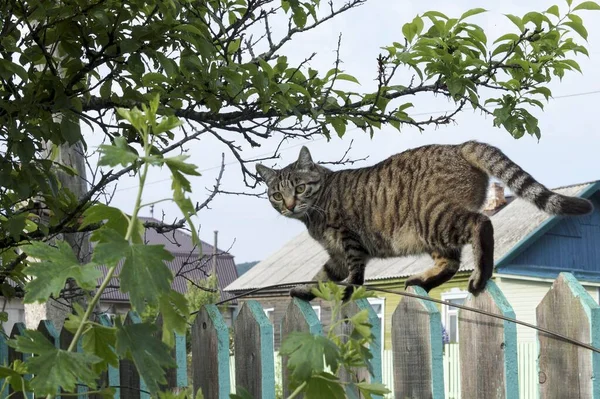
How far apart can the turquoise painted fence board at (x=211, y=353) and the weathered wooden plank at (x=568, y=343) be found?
113 centimetres

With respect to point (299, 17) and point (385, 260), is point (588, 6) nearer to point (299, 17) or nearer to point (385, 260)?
point (299, 17)

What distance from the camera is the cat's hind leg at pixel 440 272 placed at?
2.75 m

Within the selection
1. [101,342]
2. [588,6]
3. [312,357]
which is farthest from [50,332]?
[588,6]

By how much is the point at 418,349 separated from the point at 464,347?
0.46 feet

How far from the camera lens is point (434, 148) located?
Result: 127 inches

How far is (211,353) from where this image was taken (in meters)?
2.97

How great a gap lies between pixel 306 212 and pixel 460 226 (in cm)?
87

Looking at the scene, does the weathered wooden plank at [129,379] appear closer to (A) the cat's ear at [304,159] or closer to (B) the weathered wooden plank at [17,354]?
(B) the weathered wooden plank at [17,354]

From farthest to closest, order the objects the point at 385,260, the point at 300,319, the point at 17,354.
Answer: the point at 385,260
the point at 17,354
the point at 300,319

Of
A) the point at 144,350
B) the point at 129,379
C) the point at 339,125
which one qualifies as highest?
the point at 339,125

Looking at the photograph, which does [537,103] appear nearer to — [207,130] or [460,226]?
[460,226]

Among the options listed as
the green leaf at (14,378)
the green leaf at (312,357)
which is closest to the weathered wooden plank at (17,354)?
the green leaf at (14,378)

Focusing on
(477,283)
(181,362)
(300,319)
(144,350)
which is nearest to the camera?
(144,350)

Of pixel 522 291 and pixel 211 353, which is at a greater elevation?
pixel 522 291
